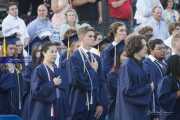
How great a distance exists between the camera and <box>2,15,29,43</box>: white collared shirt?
53.4 ft

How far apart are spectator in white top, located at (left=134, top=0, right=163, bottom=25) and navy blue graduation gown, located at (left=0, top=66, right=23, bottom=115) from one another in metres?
4.00

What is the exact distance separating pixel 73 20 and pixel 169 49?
3023 millimetres

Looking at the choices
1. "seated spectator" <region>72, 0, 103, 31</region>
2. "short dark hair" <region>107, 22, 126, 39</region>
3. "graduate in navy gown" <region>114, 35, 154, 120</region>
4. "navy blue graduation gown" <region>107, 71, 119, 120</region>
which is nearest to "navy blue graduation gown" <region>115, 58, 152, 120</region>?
"graduate in navy gown" <region>114, 35, 154, 120</region>

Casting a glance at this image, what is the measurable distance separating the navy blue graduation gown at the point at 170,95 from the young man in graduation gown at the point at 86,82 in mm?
Answer: 1494

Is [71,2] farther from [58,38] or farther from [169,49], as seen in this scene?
[169,49]

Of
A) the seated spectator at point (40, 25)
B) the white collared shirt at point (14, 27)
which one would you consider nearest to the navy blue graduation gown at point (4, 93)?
the white collared shirt at point (14, 27)

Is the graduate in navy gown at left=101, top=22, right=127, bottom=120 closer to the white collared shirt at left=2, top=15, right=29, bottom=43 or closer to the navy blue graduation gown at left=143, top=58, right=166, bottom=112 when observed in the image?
the navy blue graduation gown at left=143, top=58, right=166, bottom=112

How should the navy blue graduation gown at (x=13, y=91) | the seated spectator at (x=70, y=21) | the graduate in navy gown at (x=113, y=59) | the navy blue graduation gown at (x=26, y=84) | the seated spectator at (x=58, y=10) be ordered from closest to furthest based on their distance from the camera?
the graduate in navy gown at (x=113, y=59)
the navy blue graduation gown at (x=26, y=84)
the navy blue graduation gown at (x=13, y=91)
the seated spectator at (x=70, y=21)
the seated spectator at (x=58, y=10)

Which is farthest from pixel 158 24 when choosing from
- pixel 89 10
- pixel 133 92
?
pixel 133 92

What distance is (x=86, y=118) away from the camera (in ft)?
42.7

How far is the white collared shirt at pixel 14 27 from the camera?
1628 cm

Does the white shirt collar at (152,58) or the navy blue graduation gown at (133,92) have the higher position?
the white shirt collar at (152,58)

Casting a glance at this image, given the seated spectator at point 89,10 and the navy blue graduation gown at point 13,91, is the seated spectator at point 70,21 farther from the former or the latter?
the navy blue graduation gown at point 13,91

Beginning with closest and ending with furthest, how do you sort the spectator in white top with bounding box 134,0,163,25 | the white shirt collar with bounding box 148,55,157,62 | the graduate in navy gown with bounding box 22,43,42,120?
the white shirt collar with bounding box 148,55,157,62, the graduate in navy gown with bounding box 22,43,42,120, the spectator in white top with bounding box 134,0,163,25
